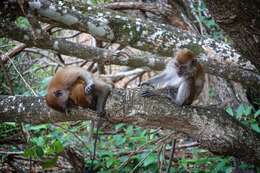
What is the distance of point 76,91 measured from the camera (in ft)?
13.8

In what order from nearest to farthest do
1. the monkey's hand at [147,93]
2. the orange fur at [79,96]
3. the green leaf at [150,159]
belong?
the monkey's hand at [147,93] → the orange fur at [79,96] → the green leaf at [150,159]

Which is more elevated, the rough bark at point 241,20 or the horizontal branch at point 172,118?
the rough bark at point 241,20

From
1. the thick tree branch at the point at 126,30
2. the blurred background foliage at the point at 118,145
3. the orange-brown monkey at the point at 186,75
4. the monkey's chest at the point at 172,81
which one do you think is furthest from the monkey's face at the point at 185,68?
the blurred background foliage at the point at 118,145

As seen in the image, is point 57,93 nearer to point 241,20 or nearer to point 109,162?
point 109,162

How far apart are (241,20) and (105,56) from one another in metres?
2.43

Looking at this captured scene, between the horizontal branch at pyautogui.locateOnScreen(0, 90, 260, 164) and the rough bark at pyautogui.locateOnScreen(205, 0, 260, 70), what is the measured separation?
80 cm

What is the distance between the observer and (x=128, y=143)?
6.09 metres

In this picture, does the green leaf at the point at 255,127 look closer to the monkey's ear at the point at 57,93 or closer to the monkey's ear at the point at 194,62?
the monkey's ear at the point at 194,62

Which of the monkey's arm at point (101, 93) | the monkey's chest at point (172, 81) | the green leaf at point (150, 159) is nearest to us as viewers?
the monkey's arm at point (101, 93)

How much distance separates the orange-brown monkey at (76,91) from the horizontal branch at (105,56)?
40cm

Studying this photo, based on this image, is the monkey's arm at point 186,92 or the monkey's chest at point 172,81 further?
the monkey's chest at point 172,81

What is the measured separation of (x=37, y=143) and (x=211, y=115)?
73.1 inches

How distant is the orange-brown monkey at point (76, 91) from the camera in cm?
393

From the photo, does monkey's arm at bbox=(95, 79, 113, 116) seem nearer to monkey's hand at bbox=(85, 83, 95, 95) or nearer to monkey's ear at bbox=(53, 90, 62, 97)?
monkey's hand at bbox=(85, 83, 95, 95)
